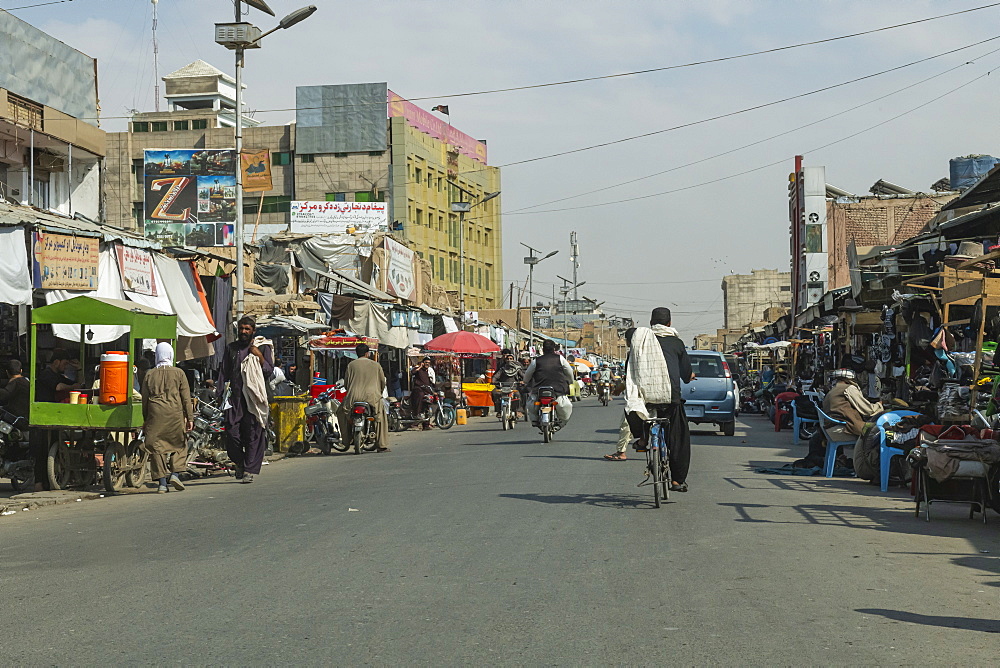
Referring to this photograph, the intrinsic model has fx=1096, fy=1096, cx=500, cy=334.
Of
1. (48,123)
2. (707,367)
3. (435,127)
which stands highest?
(435,127)

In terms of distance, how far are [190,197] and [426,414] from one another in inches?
1404

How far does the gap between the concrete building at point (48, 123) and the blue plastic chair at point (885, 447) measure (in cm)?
2197

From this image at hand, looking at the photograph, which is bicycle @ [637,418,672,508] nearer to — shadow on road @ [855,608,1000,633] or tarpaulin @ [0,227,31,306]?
shadow on road @ [855,608,1000,633]

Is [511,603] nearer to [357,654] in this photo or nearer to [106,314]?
[357,654]

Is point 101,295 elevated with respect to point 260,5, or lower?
lower

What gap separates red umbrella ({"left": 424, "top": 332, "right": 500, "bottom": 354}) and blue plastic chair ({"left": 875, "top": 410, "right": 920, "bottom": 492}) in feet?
62.4

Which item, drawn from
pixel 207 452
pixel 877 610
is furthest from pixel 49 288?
pixel 877 610

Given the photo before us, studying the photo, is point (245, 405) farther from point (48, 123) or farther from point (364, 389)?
point (48, 123)

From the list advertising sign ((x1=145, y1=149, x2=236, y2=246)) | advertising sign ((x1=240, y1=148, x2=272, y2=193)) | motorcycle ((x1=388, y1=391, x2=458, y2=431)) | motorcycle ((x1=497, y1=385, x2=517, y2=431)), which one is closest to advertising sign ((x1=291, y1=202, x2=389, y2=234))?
advertising sign ((x1=240, y1=148, x2=272, y2=193))

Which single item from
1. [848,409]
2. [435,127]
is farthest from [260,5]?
[435,127]

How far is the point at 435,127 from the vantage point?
82.2m

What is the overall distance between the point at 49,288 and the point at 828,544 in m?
11.7

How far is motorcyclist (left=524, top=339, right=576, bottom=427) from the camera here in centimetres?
2019

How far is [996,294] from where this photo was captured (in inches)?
469
